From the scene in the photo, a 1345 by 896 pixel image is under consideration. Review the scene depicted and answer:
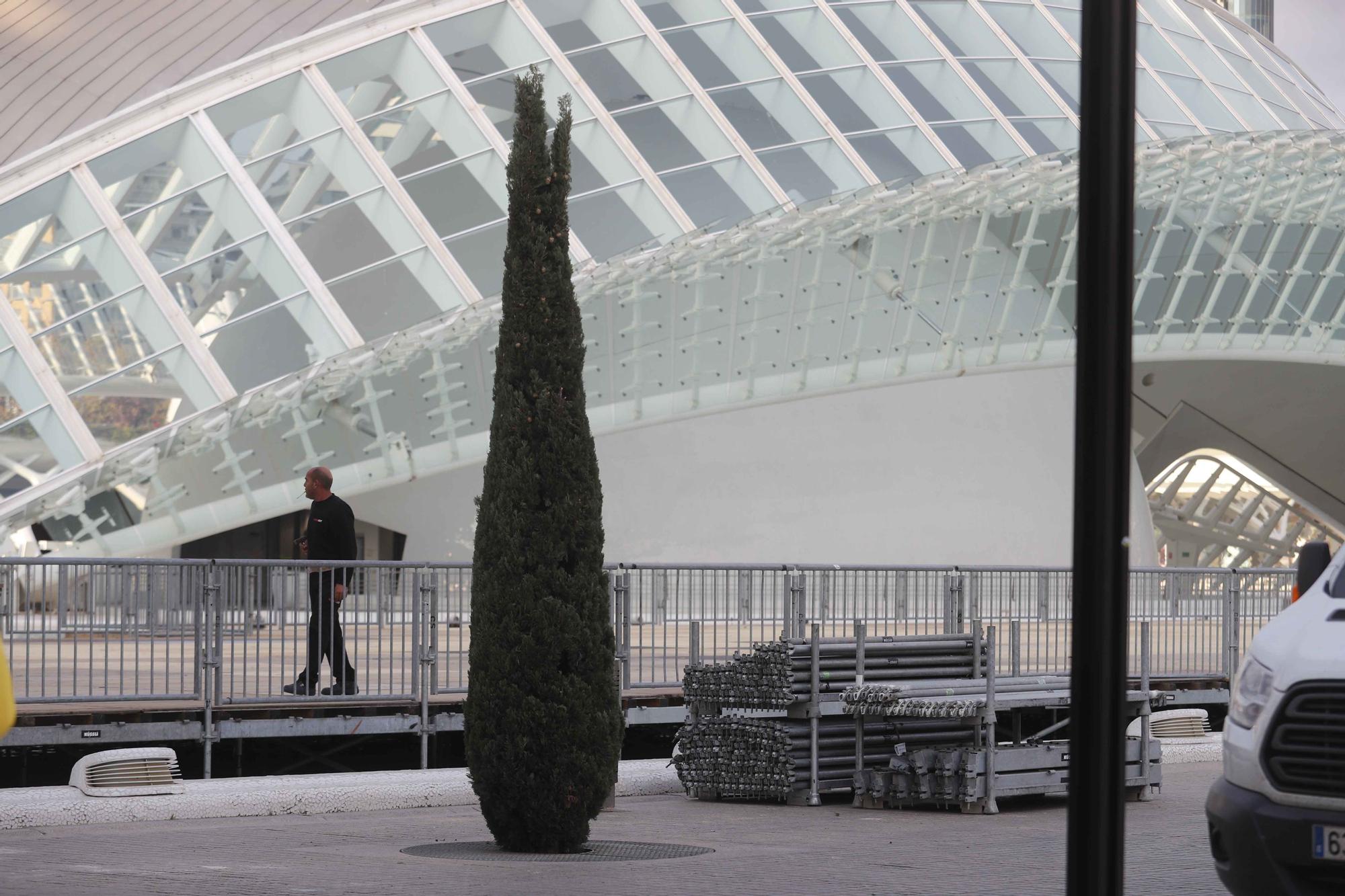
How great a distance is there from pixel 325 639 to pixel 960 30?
74.1ft

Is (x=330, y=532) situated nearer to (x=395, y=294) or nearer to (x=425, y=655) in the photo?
(x=425, y=655)

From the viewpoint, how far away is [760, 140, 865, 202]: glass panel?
92.3ft

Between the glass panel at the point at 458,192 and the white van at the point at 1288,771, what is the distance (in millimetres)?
20571

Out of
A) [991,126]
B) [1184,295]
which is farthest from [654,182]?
[1184,295]

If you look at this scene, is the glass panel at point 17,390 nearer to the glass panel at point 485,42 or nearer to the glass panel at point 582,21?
the glass panel at point 485,42

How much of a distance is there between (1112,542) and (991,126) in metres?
26.7

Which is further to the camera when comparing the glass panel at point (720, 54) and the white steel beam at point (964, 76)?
the white steel beam at point (964, 76)

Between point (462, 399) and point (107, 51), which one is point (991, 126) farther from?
point (107, 51)

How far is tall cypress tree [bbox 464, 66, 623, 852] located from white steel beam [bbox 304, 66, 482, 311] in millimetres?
15739

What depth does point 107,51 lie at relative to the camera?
2714 centimetres

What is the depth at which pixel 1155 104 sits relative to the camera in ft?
110

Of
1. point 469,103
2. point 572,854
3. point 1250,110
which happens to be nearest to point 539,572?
point 572,854

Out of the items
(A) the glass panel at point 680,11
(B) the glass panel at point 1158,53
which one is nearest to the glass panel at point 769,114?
(A) the glass panel at point 680,11

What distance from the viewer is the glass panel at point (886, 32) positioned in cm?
3103
